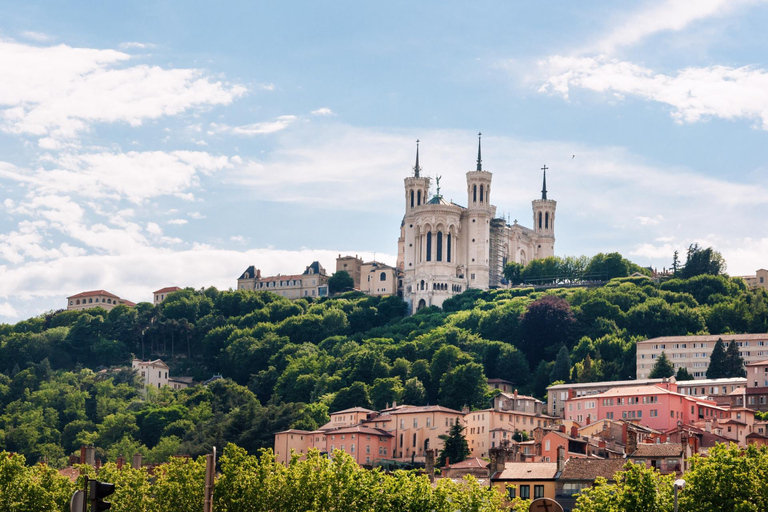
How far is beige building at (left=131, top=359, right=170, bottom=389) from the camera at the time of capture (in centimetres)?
15712

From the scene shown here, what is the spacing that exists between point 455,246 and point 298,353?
96.5 feet

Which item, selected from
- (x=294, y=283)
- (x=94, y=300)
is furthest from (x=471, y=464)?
(x=94, y=300)

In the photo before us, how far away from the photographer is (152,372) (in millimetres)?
158000

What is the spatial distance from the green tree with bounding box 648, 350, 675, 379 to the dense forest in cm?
599

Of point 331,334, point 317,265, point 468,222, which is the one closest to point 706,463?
point 331,334

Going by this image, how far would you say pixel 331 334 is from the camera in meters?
159

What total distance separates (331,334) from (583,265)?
113 feet

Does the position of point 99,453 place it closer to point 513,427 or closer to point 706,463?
point 513,427

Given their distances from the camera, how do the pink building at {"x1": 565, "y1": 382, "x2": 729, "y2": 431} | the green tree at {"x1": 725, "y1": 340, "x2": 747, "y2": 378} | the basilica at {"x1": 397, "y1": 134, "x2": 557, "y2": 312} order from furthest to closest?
the basilica at {"x1": 397, "y1": 134, "x2": 557, "y2": 312} → the green tree at {"x1": 725, "y1": 340, "x2": 747, "y2": 378} → the pink building at {"x1": 565, "y1": 382, "x2": 729, "y2": 431}

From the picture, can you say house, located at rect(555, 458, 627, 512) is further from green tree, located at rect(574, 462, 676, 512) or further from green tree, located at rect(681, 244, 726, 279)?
green tree, located at rect(681, 244, 726, 279)

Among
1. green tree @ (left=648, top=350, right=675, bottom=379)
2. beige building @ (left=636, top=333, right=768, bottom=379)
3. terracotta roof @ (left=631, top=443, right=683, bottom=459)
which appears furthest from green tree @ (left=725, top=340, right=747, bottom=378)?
terracotta roof @ (left=631, top=443, right=683, bottom=459)

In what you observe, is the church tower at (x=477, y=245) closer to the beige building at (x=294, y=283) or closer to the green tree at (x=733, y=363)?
the beige building at (x=294, y=283)

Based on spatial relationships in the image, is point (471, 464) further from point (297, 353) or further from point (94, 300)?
point (94, 300)

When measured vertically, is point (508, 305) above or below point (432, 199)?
below
